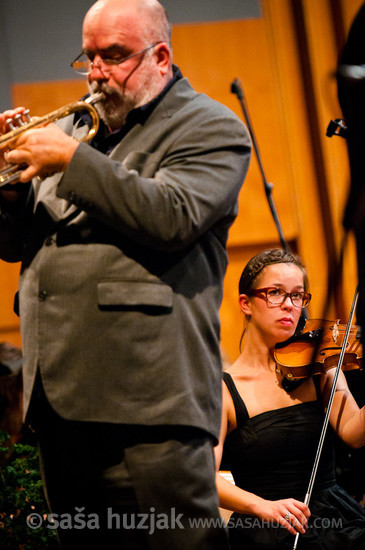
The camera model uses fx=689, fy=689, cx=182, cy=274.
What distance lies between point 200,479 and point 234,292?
3.23m

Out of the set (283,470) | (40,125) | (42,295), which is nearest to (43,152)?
(40,125)

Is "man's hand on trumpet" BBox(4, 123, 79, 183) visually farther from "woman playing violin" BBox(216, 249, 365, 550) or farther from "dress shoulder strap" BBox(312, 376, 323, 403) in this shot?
"dress shoulder strap" BBox(312, 376, 323, 403)

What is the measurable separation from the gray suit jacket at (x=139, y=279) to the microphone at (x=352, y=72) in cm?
42

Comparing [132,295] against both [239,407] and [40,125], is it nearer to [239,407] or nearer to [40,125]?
[40,125]

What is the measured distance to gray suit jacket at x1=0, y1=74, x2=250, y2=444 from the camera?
4.46ft

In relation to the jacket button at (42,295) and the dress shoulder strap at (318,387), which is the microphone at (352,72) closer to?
the jacket button at (42,295)

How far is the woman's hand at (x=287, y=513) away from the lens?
195 centimetres

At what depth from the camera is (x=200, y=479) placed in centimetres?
138

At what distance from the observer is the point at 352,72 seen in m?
1.07

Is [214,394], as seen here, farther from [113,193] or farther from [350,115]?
[350,115]

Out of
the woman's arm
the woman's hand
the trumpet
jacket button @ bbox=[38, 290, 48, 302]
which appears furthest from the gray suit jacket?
the woman's arm

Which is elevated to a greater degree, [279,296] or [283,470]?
[279,296]

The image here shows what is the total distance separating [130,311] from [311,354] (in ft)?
3.46

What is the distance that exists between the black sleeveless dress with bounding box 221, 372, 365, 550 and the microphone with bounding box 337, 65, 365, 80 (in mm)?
1395
